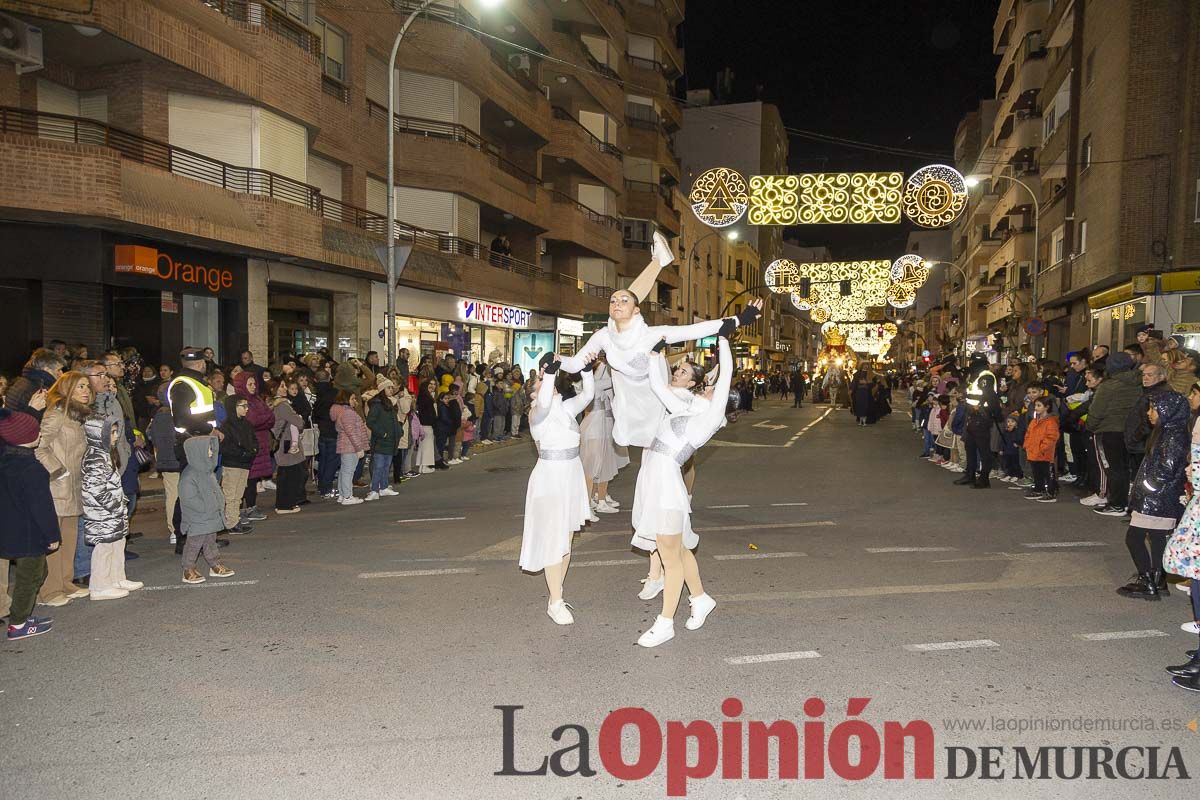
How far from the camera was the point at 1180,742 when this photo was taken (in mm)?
4113

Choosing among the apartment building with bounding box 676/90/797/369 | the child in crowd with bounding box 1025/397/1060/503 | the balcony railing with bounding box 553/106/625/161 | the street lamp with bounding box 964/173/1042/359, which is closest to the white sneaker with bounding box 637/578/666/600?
the child in crowd with bounding box 1025/397/1060/503

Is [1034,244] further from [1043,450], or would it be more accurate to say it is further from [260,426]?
[260,426]

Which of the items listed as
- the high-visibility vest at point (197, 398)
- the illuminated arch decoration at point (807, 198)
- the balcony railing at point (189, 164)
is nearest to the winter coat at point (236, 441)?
the high-visibility vest at point (197, 398)

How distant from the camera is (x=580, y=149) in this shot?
35344mm

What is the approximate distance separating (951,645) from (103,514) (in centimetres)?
630

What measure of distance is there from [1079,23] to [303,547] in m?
31.3

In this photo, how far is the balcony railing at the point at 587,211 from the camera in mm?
34500

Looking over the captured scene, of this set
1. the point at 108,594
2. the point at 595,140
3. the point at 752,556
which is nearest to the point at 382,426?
the point at 108,594

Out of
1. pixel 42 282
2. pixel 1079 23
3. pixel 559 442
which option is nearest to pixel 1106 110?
pixel 1079 23

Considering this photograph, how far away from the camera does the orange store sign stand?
15.4m

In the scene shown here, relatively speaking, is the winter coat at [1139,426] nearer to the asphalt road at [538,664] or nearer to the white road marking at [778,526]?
the asphalt road at [538,664]

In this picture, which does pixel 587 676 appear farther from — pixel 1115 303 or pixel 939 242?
Result: pixel 939 242

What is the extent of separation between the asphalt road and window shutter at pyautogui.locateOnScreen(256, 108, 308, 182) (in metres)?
12.0

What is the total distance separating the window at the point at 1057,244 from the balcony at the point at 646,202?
19530mm
